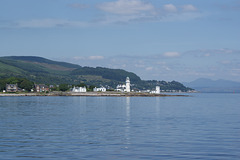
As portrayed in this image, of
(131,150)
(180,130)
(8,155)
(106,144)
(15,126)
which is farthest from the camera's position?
(15,126)

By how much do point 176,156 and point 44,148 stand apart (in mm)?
9654

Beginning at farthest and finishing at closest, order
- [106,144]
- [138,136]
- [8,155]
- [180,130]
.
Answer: [180,130], [138,136], [106,144], [8,155]

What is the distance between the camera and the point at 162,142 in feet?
102

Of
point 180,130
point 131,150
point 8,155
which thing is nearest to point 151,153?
point 131,150

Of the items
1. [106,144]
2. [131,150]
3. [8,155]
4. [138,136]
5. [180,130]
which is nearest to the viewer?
[8,155]

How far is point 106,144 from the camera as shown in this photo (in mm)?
29672

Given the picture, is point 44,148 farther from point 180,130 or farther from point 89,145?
point 180,130

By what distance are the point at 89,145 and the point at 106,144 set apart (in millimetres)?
1427

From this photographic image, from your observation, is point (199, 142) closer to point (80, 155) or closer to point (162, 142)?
point (162, 142)

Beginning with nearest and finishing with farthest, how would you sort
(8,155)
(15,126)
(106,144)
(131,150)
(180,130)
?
(8,155)
(131,150)
(106,144)
(180,130)
(15,126)

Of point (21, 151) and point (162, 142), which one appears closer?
point (21, 151)

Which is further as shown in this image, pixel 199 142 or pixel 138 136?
pixel 138 136

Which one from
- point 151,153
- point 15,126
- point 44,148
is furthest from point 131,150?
point 15,126

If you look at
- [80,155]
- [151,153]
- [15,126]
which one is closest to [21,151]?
[80,155]
